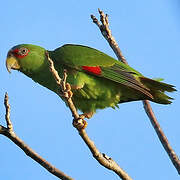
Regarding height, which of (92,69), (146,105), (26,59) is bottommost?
(146,105)

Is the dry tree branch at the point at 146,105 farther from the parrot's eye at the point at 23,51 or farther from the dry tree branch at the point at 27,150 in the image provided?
the dry tree branch at the point at 27,150

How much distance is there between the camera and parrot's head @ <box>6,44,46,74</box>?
5.73 m

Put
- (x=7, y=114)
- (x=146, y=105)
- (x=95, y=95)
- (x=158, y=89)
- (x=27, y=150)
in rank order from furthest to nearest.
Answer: (x=158, y=89), (x=95, y=95), (x=146, y=105), (x=7, y=114), (x=27, y=150)

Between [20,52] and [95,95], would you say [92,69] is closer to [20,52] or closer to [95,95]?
[95,95]

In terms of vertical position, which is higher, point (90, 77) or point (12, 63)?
point (12, 63)

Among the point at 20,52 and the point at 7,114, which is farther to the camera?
the point at 20,52

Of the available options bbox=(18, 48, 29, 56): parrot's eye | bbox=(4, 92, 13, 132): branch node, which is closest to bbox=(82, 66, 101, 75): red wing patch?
bbox=(18, 48, 29, 56): parrot's eye

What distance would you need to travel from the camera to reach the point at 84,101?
5484 millimetres

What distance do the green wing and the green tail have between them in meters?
0.15

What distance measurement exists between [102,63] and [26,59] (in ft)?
4.36

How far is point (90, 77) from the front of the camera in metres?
5.46

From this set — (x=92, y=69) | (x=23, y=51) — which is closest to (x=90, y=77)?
(x=92, y=69)

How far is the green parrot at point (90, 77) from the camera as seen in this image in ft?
17.6

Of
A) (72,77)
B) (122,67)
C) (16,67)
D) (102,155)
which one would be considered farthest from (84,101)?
(102,155)
